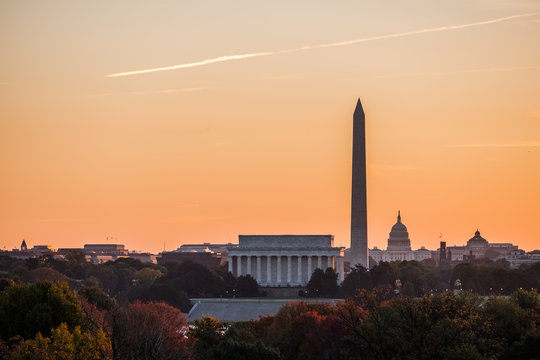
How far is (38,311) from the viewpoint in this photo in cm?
8138

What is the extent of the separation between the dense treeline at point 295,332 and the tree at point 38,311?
62mm

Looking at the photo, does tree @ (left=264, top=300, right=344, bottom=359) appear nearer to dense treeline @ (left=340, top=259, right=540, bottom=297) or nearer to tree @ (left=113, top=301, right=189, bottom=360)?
tree @ (left=113, top=301, right=189, bottom=360)

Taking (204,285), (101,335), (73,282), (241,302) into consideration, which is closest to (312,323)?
(101,335)

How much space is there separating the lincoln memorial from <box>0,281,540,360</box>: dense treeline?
3135 inches

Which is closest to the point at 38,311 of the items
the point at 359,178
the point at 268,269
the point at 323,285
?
the point at 323,285

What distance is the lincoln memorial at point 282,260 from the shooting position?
171m

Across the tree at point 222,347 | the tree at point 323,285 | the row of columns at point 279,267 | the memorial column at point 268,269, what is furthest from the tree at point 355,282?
the tree at point 222,347

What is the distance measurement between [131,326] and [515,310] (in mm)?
22718

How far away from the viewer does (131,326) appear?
76.1 meters

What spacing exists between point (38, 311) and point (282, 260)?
91880 millimetres

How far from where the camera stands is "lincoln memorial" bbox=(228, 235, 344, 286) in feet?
560

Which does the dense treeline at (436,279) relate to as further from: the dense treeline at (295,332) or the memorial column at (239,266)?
the dense treeline at (295,332)

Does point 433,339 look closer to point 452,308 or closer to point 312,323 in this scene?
point 452,308

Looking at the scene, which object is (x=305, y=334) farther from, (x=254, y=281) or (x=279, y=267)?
(x=279, y=267)
